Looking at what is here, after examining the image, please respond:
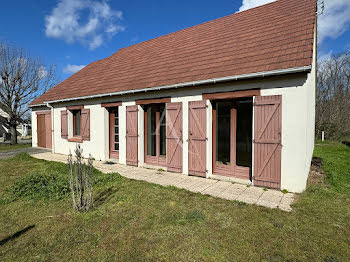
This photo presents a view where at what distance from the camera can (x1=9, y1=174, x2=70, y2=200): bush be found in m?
4.45

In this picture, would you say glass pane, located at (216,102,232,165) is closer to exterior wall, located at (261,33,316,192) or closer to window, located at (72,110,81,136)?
exterior wall, located at (261,33,316,192)

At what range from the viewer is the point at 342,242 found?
2719 millimetres

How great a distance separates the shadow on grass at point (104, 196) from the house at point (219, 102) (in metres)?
2.31

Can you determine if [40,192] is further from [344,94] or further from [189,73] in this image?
[344,94]

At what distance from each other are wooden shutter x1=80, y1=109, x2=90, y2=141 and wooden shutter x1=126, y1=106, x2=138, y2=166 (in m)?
2.51

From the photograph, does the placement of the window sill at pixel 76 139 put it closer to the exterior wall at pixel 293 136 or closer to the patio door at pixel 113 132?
the patio door at pixel 113 132

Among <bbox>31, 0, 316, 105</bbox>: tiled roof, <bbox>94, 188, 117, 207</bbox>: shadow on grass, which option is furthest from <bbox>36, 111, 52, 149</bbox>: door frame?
<bbox>94, 188, 117, 207</bbox>: shadow on grass

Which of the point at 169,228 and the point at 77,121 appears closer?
the point at 169,228

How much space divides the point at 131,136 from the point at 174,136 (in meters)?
1.95

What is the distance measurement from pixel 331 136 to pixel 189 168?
1803cm

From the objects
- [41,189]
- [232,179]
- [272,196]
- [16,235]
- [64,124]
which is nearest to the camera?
[16,235]

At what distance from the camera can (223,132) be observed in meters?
5.90

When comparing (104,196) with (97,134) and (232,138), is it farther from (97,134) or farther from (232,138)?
(97,134)

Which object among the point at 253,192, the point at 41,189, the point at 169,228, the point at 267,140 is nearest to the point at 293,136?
the point at 267,140
